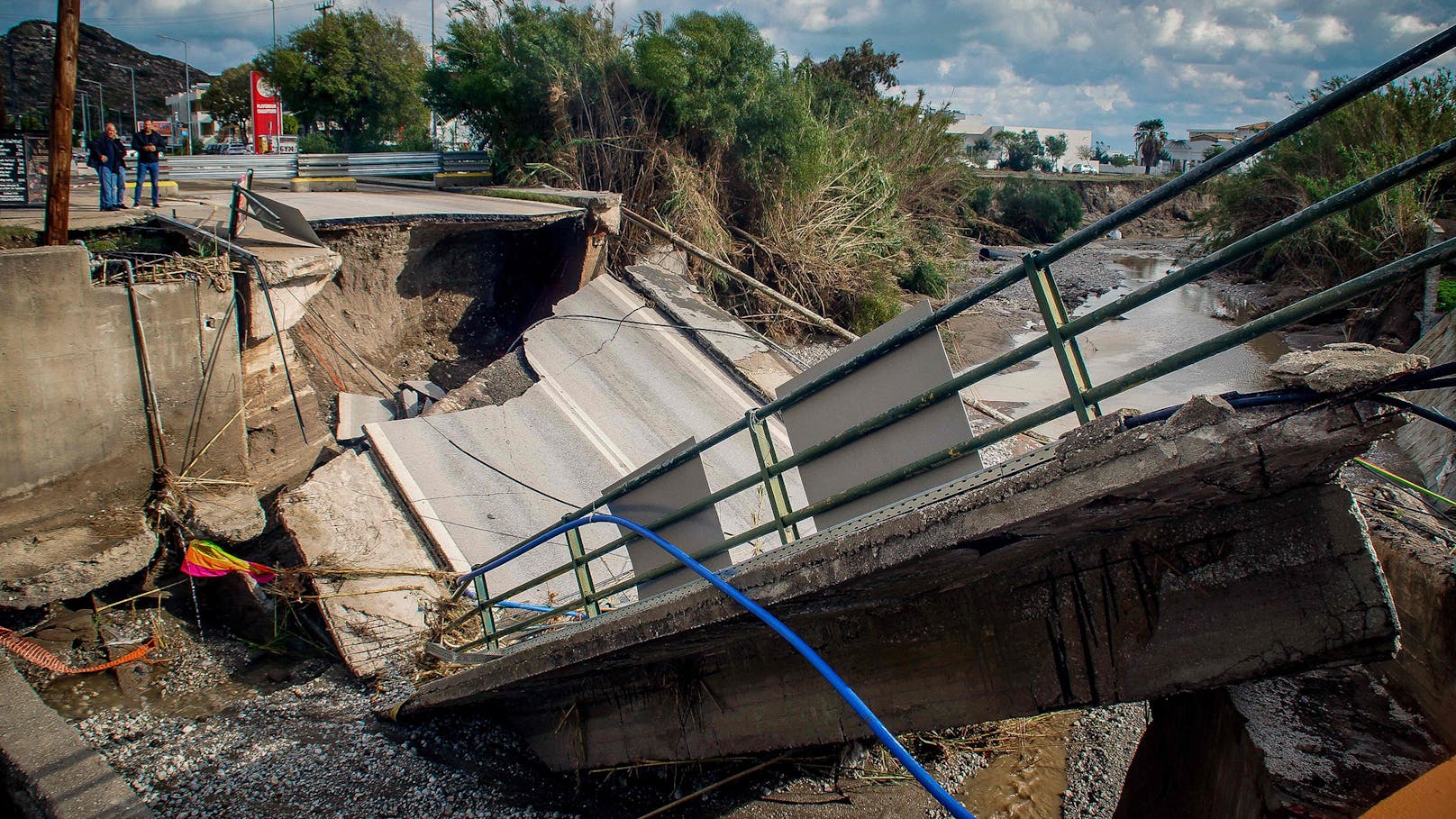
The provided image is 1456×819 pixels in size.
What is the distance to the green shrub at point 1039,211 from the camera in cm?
4112

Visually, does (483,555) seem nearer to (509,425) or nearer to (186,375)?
(509,425)

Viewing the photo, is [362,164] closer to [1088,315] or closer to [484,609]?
[484,609]

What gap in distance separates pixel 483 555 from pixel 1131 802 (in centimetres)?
508

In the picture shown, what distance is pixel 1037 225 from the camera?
4162 cm

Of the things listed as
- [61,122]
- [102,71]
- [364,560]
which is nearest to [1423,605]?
[364,560]

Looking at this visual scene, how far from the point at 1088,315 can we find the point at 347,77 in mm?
38546

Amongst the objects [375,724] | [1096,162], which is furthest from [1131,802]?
[1096,162]

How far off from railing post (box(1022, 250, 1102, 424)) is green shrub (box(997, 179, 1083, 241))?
41759 millimetres

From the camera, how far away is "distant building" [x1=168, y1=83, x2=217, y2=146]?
45.0 m

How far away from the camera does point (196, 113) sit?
47.8 m

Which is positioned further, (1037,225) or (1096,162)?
(1096,162)

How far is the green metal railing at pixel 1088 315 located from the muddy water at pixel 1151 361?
6811 mm

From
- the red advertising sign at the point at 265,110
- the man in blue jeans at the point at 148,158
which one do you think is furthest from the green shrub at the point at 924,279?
the red advertising sign at the point at 265,110

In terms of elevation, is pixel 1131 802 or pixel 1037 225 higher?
pixel 1037 225
